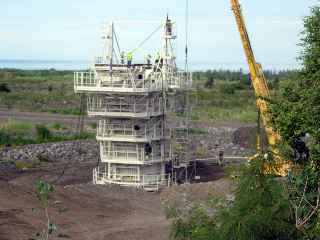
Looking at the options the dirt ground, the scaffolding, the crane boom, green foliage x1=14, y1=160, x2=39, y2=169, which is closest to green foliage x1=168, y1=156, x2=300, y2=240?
the dirt ground

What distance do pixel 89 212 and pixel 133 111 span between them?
25.5 feet

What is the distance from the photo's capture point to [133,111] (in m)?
39.8

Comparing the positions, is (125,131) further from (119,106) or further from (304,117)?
(304,117)

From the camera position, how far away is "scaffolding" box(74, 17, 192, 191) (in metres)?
39.8

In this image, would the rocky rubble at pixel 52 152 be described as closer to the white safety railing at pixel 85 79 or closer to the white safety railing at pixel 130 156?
the white safety railing at pixel 130 156

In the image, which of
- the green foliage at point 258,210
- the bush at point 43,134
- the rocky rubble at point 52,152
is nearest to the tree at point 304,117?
the green foliage at point 258,210

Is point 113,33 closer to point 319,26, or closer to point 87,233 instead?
point 87,233

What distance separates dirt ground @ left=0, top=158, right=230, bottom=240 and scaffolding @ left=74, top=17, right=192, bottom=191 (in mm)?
1995

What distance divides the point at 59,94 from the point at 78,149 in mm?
55111

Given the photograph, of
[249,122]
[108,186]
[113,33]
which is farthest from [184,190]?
[249,122]

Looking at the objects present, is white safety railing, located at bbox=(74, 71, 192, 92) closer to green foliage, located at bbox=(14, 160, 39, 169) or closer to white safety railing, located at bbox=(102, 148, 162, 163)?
white safety railing, located at bbox=(102, 148, 162, 163)

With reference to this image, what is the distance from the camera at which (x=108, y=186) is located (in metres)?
39.6

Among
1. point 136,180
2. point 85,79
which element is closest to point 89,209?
point 136,180

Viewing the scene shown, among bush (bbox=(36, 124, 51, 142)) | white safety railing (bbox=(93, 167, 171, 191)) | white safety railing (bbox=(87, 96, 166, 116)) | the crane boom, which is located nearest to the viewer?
white safety railing (bbox=(87, 96, 166, 116))
